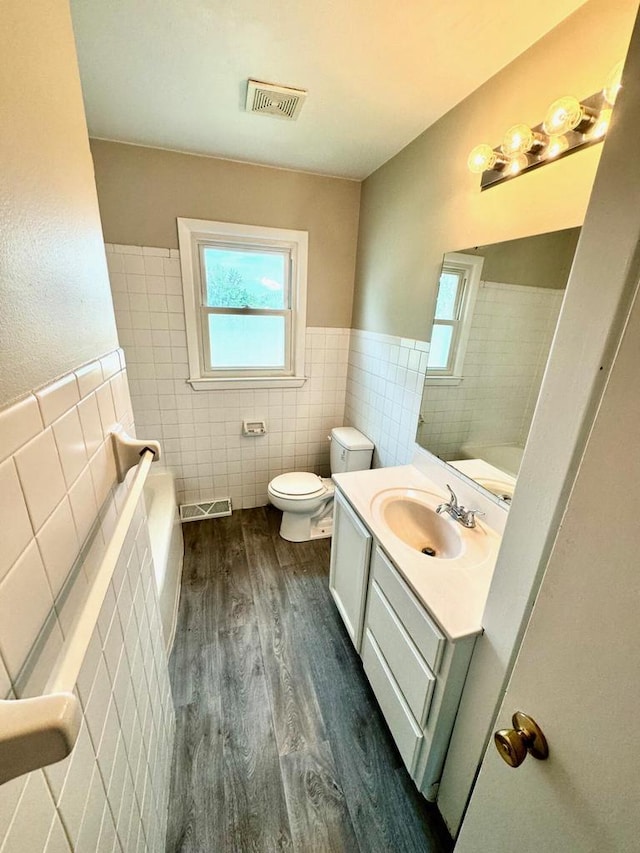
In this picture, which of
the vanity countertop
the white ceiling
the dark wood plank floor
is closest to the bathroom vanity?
the vanity countertop

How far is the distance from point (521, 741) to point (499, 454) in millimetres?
1000

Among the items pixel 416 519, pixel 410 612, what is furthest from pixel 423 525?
pixel 410 612

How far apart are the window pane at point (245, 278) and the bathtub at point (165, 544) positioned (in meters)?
1.30

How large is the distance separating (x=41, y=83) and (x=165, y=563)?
1670mm

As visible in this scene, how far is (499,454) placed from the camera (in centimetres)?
135

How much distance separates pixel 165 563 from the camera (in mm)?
1633

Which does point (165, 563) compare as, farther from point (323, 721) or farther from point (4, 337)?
point (4, 337)

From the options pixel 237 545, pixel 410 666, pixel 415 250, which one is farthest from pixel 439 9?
pixel 237 545

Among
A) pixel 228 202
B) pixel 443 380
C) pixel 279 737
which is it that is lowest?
pixel 279 737

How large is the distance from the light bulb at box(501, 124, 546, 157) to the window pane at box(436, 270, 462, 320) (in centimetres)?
44

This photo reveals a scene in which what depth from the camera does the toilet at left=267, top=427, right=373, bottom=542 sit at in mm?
2248

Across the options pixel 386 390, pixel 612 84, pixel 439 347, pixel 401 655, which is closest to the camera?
pixel 612 84

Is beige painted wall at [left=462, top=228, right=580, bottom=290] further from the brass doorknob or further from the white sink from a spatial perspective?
the brass doorknob

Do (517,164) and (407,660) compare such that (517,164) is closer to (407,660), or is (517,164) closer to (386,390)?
(386,390)
